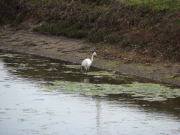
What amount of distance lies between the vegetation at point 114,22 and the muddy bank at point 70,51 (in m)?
0.72

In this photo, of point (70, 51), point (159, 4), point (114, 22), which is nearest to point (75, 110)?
point (70, 51)

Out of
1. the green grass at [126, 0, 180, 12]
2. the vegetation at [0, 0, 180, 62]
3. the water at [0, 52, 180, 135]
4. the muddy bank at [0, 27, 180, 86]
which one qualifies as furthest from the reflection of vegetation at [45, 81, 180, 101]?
the green grass at [126, 0, 180, 12]

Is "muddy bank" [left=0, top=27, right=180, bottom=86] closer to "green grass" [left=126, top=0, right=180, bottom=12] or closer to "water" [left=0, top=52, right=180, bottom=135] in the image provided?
"water" [left=0, top=52, right=180, bottom=135]

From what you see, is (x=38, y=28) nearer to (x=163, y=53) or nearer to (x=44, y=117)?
(x=163, y=53)

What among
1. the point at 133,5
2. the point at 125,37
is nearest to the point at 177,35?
the point at 125,37

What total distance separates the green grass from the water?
318 inches

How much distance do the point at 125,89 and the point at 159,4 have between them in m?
11.5

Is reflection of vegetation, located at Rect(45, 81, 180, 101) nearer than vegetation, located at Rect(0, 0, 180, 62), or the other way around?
reflection of vegetation, located at Rect(45, 81, 180, 101)

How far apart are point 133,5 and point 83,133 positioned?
17351 mm

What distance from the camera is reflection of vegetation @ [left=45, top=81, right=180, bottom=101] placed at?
14.2 meters

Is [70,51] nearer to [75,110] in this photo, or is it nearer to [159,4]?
[159,4]

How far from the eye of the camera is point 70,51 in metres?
23.7

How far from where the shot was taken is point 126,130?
10.4 metres

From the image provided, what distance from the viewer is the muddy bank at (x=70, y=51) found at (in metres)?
18.2
